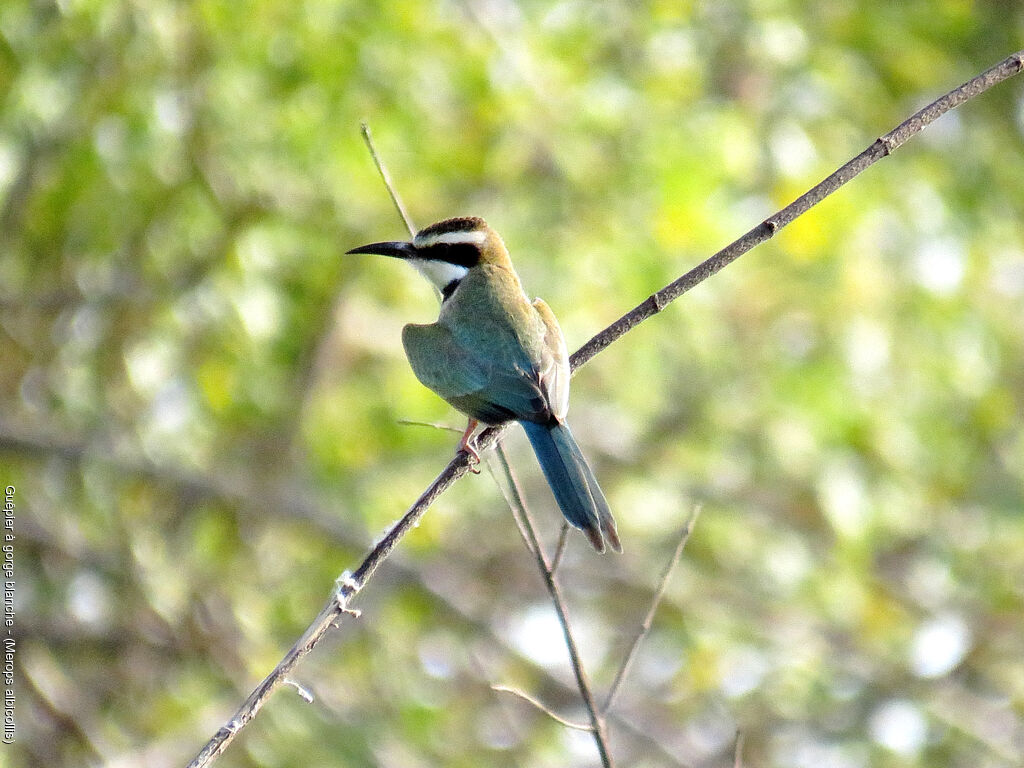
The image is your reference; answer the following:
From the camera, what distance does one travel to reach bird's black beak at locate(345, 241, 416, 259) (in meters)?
3.66

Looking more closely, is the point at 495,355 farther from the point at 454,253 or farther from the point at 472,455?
the point at 472,455

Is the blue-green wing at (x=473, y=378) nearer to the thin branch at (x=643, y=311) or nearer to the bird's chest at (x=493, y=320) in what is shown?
the bird's chest at (x=493, y=320)

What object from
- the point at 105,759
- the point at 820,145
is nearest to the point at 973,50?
the point at 820,145

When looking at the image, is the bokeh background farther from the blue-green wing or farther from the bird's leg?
the bird's leg

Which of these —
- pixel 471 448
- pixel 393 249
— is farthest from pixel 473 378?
pixel 393 249

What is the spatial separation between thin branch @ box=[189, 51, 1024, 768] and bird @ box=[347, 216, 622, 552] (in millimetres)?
249

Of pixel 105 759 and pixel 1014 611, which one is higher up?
pixel 1014 611

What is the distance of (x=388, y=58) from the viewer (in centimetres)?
472

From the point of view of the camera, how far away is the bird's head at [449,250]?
3.79m

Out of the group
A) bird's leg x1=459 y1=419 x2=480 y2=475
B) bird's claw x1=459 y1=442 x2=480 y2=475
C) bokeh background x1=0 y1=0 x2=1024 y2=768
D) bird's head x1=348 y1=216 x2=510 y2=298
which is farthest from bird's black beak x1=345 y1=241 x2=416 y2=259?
bokeh background x1=0 y1=0 x2=1024 y2=768

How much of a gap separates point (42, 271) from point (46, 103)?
1551 mm

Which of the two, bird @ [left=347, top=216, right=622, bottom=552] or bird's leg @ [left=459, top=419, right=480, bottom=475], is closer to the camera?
bird's leg @ [left=459, top=419, right=480, bottom=475]

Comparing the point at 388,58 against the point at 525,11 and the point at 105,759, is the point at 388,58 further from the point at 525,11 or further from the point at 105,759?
the point at 105,759

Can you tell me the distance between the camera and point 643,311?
2.65 meters
